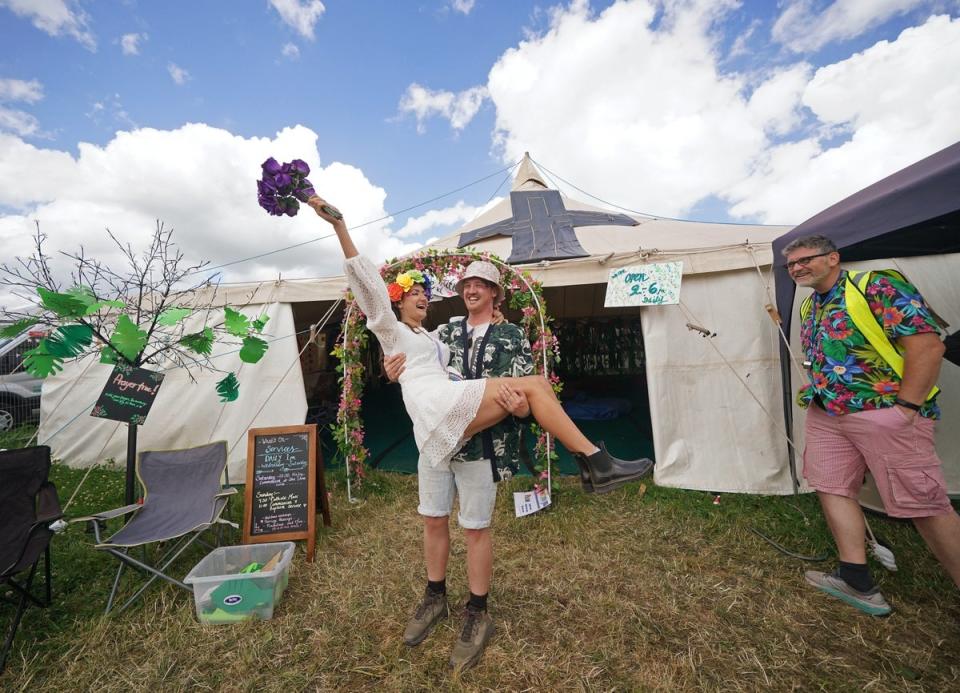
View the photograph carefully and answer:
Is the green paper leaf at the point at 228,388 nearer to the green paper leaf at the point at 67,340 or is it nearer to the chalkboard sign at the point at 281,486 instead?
the chalkboard sign at the point at 281,486

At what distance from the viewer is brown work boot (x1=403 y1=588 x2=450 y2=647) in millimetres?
1946

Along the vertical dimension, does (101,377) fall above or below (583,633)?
above

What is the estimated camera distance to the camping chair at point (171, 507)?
94.0 inches

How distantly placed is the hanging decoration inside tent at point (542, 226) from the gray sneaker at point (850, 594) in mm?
2963

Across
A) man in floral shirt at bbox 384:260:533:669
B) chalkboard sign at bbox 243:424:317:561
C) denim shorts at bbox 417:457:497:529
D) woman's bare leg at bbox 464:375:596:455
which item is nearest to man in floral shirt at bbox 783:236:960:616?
woman's bare leg at bbox 464:375:596:455

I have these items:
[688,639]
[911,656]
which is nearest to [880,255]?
[911,656]

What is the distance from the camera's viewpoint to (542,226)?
512cm

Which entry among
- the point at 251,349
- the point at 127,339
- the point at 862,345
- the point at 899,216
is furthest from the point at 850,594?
the point at 127,339

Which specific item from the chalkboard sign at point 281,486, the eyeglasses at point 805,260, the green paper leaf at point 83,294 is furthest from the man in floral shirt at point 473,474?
the green paper leaf at point 83,294

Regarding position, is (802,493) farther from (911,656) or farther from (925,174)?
(925,174)

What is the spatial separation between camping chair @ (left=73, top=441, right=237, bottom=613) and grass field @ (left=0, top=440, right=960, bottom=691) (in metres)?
0.24

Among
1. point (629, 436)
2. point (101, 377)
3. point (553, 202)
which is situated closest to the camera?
point (101, 377)

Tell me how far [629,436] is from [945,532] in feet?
11.5

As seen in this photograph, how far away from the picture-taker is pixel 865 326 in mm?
1964
